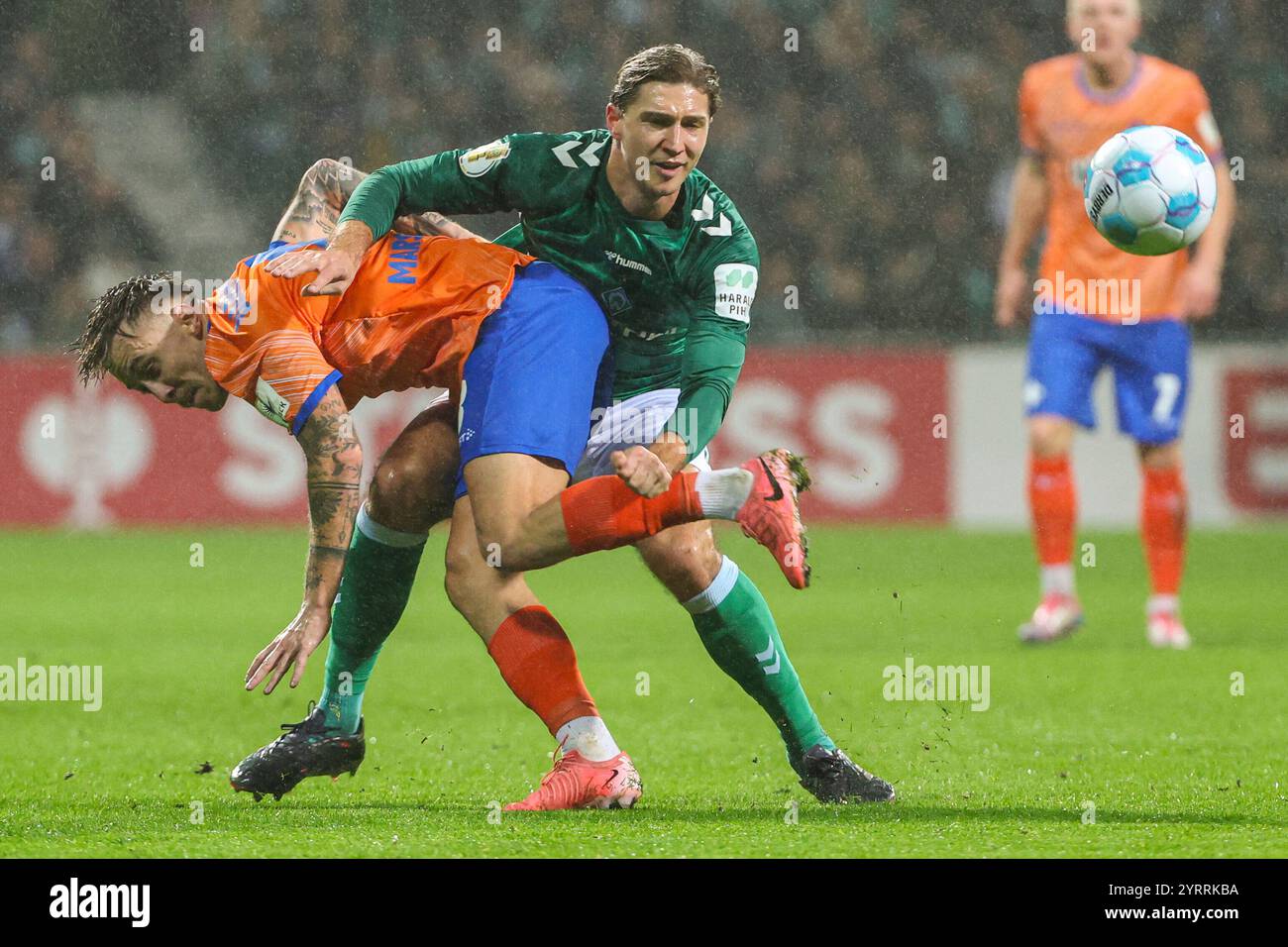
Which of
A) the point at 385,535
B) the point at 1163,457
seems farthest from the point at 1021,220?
the point at 385,535

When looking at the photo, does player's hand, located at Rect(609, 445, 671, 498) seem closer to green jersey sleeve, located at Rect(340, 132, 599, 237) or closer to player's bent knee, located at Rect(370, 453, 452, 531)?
player's bent knee, located at Rect(370, 453, 452, 531)

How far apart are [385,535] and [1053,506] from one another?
3.69 m

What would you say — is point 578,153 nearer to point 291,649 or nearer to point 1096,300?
point 291,649

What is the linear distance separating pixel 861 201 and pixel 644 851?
30.4 feet

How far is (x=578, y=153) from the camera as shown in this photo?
4375 mm

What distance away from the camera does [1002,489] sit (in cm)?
1140

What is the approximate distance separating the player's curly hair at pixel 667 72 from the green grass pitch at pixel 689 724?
1546mm

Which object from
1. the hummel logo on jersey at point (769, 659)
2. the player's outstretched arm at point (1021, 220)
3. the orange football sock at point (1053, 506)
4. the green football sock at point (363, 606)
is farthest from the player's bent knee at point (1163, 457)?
the green football sock at point (363, 606)

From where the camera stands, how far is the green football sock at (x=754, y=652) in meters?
4.21

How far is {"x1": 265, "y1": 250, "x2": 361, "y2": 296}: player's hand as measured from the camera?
3.95 m

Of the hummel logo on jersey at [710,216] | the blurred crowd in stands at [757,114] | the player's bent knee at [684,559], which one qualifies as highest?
the blurred crowd in stands at [757,114]

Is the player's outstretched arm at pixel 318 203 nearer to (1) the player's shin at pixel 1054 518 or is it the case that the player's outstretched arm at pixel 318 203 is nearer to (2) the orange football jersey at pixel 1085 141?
(1) the player's shin at pixel 1054 518
